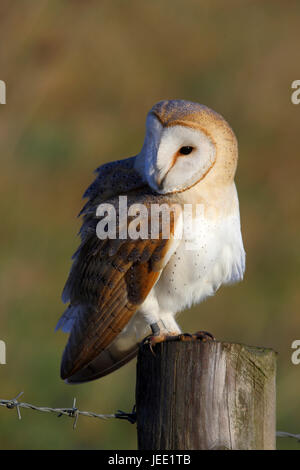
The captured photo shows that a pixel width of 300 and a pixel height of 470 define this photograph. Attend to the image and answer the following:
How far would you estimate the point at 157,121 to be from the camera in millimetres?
3666

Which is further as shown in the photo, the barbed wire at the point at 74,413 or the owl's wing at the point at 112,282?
the owl's wing at the point at 112,282

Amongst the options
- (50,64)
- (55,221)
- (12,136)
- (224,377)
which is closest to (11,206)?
(55,221)

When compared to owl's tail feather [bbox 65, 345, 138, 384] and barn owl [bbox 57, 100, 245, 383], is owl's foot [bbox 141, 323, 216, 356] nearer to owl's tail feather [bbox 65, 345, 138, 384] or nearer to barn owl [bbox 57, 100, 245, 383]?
barn owl [bbox 57, 100, 245, 383]

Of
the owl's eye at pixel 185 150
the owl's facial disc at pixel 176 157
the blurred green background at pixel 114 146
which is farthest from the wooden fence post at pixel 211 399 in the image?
the blurred green background at pixel 114 146

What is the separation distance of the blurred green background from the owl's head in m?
3.52

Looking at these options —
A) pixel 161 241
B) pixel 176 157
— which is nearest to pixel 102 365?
pixel 161 241

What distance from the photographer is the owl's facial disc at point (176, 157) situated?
3594 millimetres

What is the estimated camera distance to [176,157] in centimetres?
364

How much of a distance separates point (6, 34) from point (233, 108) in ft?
15.7

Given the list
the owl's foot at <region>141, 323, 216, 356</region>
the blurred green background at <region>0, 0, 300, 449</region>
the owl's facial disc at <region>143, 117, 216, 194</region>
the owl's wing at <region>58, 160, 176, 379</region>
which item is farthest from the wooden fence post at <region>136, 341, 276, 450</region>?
the blurred green background at <region>0, 0, 300, 449</region>

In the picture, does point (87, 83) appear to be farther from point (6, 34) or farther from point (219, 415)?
point (219, 415)

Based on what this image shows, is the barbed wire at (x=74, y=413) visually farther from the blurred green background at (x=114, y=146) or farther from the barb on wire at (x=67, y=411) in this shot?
the blurred green background at (x=114, y=146)

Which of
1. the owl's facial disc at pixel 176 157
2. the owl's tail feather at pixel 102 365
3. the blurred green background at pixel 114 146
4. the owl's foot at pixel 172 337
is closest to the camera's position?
the owl's foot at pixel 172 337

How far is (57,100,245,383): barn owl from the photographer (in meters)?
3.61
